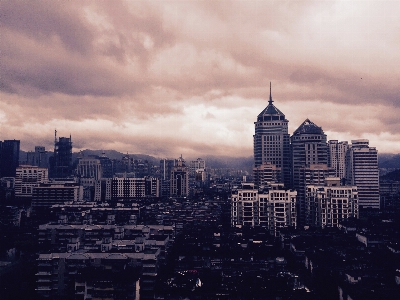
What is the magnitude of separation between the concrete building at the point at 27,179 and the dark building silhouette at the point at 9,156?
1007cm

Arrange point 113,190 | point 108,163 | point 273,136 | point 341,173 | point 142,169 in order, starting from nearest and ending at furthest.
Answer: point 273,136
point 113,190
point 341,173
point 142,169
point 108,163

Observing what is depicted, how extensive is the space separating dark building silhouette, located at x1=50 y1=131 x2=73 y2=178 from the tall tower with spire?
50810mm

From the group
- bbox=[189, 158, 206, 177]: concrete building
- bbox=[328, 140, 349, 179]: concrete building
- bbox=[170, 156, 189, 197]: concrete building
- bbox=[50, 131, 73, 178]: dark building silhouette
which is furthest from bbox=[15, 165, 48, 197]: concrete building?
bbox=[189, 158, 206, 177]: concrete building

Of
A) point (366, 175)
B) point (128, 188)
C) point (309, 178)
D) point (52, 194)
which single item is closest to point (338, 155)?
point (366, 175)

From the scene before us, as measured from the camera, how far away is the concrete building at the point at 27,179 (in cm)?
6091

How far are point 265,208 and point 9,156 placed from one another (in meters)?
61.7

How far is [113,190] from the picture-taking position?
6153 cm

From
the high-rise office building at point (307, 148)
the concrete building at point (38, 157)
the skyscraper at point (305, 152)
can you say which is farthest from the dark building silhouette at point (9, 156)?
the skyscraper at point (305, 152)

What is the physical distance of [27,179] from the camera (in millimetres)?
62719

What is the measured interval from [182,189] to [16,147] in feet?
120

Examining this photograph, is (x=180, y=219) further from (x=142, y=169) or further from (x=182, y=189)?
(x=142, y=169)

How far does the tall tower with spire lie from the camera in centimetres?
5647

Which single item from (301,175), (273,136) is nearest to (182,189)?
(273,136)

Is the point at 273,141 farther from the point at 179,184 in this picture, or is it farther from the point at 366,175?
the point at 179,184
